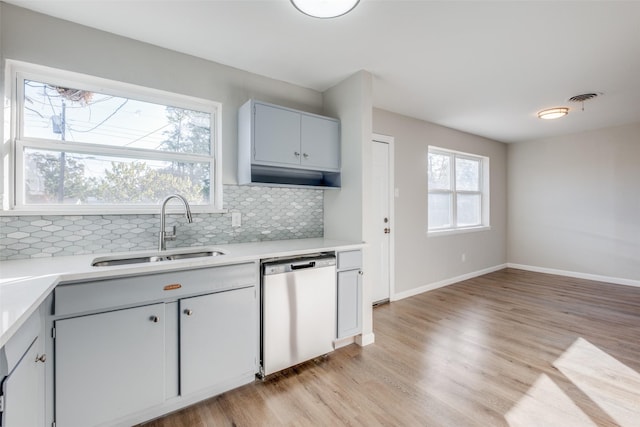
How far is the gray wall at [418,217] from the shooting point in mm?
3822

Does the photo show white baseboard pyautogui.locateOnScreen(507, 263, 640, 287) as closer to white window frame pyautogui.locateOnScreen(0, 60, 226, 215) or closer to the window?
the window

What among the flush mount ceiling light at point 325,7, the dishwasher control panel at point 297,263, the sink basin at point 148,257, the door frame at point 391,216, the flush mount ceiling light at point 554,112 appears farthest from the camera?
the door frame at point 391,216

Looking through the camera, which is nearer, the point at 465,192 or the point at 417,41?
the point at 417,41

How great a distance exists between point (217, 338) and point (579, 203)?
597cm

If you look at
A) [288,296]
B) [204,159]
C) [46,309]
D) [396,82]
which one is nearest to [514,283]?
[396,82]

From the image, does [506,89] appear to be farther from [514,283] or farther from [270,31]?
[514,283]

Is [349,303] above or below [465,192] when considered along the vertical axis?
below

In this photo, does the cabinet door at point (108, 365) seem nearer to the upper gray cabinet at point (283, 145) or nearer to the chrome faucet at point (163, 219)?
the chrome faucet at point (163, 219)

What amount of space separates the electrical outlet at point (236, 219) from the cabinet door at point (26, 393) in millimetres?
1441

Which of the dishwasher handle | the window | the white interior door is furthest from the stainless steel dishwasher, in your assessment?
the window

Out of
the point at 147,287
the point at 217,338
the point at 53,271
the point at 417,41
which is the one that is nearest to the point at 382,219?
the point at 417,41

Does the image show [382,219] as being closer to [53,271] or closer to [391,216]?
[391,216]

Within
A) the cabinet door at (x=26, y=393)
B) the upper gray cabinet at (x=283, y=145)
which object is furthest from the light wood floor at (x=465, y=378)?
the upper gray cabinet at (x=283, y=145)

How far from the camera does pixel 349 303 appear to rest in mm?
2492
